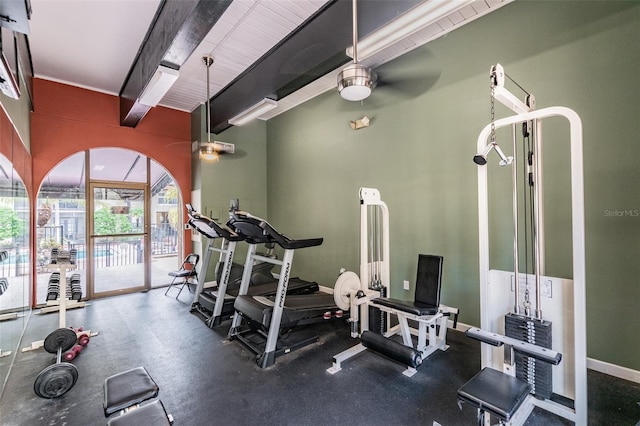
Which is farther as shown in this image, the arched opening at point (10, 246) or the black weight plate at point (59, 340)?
the black weight plate at point (59, 340)

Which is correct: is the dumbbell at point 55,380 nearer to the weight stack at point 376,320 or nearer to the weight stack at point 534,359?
the weight stack at point 376,320

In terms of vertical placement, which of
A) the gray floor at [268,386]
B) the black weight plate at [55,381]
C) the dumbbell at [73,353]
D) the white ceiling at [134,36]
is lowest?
the gray floor at [268,386]

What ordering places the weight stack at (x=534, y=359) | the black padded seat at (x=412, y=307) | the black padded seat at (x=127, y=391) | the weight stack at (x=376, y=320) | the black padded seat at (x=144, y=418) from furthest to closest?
1. the weight stack at (x=376, y=320)
2. the black padded seat at (x=412, y=307)
3. the weight stack at (x=534, y=359)
4. the black padded seat at (x=127, y=391)
5. the black padded seat at (x=144, y=418)

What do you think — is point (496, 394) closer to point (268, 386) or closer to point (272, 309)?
point (268, 386)

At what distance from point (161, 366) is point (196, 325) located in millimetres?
990

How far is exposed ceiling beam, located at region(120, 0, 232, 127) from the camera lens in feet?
7.60

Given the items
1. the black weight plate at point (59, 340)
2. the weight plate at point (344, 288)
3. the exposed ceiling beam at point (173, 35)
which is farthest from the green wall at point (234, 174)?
the weight plate at point (344, 288)

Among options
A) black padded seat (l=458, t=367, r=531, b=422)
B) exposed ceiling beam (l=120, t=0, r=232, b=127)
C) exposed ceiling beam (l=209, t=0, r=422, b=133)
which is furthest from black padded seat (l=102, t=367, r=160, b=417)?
exposed ceiling beam (l=209, t=0, r=422, b=133)

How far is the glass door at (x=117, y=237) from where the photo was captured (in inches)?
198

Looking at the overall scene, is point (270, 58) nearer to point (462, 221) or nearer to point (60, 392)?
point (462, 221)

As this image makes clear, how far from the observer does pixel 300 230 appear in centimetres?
567

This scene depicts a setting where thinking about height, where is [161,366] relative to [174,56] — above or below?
below

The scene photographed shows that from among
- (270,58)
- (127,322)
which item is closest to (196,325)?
(127,322)

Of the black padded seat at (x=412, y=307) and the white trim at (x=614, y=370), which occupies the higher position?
the black padded seat at (x=412, y=307)
